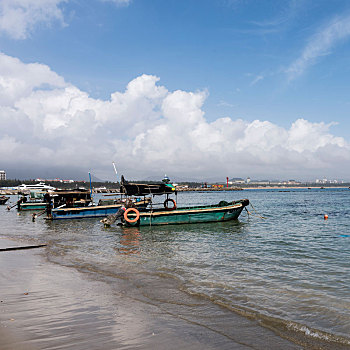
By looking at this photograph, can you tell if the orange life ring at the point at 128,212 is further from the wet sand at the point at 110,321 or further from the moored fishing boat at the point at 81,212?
the wet sand at the point at 110,321

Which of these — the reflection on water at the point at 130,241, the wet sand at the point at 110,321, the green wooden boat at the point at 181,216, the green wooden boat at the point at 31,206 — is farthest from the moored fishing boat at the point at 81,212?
the wet sand at the point at 110,321

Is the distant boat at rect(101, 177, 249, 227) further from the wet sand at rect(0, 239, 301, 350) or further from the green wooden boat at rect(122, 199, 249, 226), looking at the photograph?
the wet sand at rect(0, 239, 301, 350)

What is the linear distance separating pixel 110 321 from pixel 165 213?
18744mm

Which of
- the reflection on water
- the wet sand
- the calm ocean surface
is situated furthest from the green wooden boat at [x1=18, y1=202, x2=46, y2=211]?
the wet sand

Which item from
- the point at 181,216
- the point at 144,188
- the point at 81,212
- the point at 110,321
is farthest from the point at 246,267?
the point at 81,212

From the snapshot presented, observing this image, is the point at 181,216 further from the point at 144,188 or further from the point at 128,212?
the point at 128,212

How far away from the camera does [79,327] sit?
605 cm

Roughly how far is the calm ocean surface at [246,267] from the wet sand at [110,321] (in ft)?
1.68

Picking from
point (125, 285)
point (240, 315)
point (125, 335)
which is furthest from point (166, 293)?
point (125, 335)

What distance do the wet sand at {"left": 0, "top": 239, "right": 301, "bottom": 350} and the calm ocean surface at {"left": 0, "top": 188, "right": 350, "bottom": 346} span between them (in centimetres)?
51

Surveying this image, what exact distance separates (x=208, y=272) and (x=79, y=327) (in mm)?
5877

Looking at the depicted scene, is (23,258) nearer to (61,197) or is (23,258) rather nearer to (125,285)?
(125,285)

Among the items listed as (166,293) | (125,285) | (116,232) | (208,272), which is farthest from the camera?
(116,232)

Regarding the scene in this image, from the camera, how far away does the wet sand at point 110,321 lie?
546 centimetres
